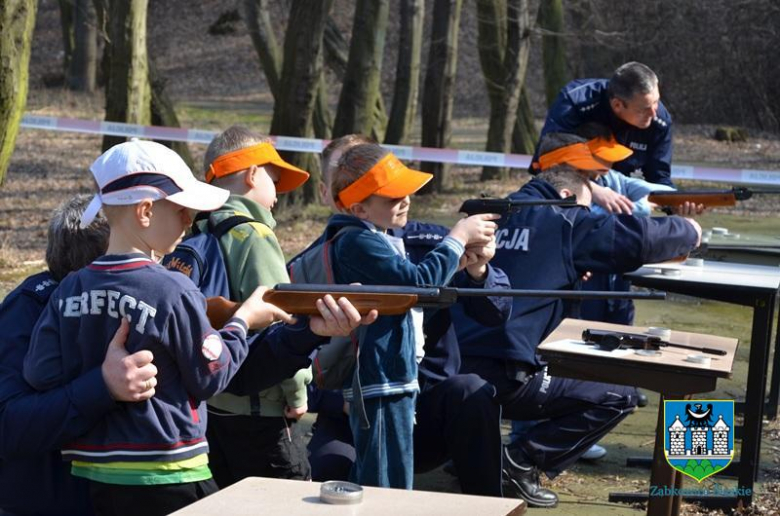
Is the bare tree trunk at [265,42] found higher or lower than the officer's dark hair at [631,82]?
higher

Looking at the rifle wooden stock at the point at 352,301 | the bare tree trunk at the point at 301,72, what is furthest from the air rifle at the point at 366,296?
the bare tree trunk at the point at 301,72

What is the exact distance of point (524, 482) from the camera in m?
5.36

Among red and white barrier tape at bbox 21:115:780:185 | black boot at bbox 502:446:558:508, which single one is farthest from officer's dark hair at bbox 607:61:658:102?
red and white barrier tape at bbox 21:115:780:185

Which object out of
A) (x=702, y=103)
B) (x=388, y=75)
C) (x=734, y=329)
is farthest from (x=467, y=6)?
(x=734, y=329)

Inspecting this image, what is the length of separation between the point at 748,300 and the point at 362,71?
27.4 feet

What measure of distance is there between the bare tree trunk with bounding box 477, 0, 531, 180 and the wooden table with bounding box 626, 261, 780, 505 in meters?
9.53

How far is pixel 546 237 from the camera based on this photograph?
18.0 feet

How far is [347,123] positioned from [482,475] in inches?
348

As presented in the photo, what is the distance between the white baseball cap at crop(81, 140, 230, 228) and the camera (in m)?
3.30

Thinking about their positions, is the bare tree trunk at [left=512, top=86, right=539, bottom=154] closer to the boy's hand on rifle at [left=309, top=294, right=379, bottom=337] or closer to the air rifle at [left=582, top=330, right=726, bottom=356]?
the air rifle at [left=582, top=330, right=726, bottom=356]

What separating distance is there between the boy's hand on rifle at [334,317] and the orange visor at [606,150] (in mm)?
2694

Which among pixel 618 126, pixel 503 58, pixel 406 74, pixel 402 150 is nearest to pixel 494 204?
pixel 618 126

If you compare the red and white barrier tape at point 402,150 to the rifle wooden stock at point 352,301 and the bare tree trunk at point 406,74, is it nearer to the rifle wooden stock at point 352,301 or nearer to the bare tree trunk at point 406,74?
the bare tree trunk at point 406,74

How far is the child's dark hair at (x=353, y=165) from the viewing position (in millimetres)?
4473
